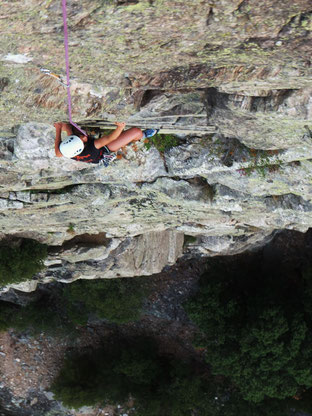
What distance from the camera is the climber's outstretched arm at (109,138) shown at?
6.89 meters

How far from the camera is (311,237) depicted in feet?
54.9

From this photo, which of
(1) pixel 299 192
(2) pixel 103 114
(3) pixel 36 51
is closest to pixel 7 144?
(2) pixel 103 114

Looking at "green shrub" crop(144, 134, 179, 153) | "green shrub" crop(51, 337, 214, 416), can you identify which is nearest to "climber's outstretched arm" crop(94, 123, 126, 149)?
"green shrub" crop(144, 134, 179, 153)

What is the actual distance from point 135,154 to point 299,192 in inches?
160

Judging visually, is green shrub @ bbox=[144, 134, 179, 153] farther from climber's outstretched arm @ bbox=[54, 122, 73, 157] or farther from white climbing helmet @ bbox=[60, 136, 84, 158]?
white climbing helmet @ bbox=[60, 136, 84, 158]

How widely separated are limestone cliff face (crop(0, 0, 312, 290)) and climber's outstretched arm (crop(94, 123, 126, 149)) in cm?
25

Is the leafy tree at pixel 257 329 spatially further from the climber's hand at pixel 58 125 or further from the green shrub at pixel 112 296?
the climber's hand at pixel 58 125

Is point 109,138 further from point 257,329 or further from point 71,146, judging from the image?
point 257,329

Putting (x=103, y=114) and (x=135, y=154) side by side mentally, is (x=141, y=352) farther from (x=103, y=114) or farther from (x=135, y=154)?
(x=103, y=114)

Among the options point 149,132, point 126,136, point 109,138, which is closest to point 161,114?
point 149,132

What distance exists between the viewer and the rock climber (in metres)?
6.62

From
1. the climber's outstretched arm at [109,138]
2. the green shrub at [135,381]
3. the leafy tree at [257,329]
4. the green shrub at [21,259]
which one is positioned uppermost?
the climber's outstretched arm at [109,138]

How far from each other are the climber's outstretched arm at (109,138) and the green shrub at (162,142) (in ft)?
4.31

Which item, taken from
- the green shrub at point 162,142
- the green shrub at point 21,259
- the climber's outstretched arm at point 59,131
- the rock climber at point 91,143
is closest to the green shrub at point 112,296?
the green shrub at point 21,259
